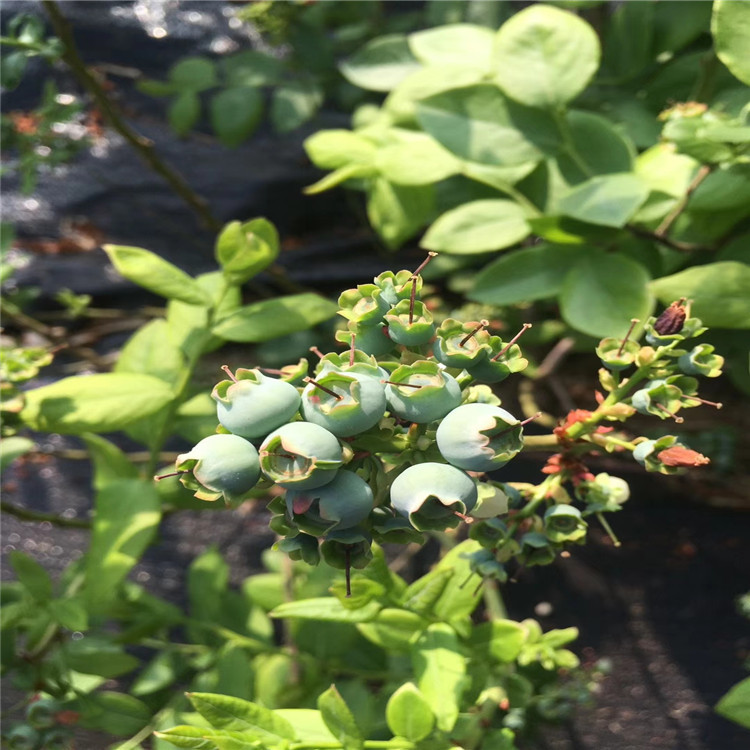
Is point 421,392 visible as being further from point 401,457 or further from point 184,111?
point 184,111

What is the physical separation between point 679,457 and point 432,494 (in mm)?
205

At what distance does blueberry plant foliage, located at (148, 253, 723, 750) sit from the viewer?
1.57 ft

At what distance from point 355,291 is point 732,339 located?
736mm

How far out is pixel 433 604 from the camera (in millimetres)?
808

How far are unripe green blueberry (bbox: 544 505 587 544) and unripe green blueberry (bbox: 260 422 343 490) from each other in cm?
23

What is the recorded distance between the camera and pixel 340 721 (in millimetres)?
682

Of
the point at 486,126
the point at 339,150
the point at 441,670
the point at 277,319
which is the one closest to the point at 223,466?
the point at 441,670

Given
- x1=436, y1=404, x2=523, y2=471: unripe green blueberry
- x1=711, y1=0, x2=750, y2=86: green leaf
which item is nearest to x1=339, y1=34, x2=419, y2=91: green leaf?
x1=711, y1=0, x2=750, y2=86: green leaf

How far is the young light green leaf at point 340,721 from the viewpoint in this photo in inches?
26.5

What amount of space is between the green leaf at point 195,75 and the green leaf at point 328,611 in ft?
4.32

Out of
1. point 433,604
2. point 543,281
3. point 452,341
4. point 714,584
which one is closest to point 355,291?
point 452,341

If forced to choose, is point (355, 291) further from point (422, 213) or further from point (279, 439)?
point (422, 213)

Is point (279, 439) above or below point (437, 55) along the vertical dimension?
below

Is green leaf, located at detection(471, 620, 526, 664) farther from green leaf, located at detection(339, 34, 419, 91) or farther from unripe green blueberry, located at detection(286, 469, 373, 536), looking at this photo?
green leaf, located at detection(339, 34, 419, 91)
